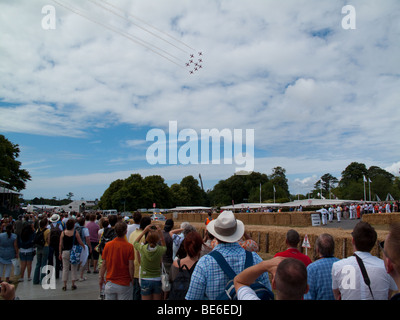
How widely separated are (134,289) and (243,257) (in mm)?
3837

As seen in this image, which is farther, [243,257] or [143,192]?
[143,192]

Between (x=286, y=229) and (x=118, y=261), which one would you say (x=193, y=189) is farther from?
(x=118, y=261)

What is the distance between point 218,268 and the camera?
10.4 feet

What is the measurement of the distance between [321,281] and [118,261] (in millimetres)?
3465

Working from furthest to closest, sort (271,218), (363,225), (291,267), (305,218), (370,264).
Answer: (271,218)
(305,218)
(363,225)
(370,264)
(291,267)

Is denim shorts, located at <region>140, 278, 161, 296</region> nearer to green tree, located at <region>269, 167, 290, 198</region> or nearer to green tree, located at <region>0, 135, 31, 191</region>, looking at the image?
green tree, located at <region>0, 135, 31, 191</region>

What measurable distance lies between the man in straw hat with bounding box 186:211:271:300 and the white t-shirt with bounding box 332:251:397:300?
43.6 inches

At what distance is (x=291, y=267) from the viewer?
2.14 metres

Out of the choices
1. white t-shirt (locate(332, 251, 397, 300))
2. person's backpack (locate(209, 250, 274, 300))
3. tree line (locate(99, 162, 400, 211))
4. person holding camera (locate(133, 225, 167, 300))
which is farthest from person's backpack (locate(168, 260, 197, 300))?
tree line (locate(99, 162, 400, 211))

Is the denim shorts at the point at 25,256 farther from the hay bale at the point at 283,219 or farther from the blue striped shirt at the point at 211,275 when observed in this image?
the hay bale at the point at 283,219

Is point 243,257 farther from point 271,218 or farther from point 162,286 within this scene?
point 271,218
